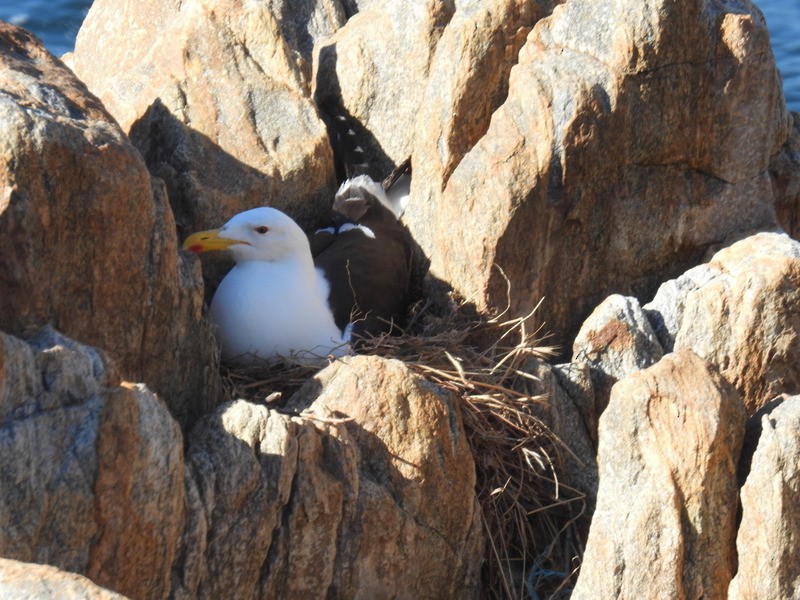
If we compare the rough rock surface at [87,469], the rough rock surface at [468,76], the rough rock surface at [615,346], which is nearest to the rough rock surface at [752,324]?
the rough rock surface at [615,346]

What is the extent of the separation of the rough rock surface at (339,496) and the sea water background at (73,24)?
31.9ft

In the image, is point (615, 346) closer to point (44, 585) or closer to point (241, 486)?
point (241, 486)

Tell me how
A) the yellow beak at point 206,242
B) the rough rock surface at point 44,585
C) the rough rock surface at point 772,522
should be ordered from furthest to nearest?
the yellow beak at point 206,242, the rough rock surface at point 772,522, the rough rock surface at point 44,585

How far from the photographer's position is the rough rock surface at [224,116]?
18.2ft

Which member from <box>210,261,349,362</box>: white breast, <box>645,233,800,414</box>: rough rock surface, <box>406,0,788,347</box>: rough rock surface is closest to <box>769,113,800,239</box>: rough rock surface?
<box>406,0,788,347</box>: rough rock surface

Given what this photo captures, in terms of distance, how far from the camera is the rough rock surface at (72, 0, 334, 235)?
554 centimetres

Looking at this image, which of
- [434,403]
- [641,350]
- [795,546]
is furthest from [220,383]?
[795,546]

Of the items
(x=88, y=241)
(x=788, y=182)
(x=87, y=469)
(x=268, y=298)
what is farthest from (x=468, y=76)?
(x=87, y=469)

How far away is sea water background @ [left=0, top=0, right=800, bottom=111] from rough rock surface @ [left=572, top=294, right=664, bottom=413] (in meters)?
8.75

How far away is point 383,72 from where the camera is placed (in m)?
5.97

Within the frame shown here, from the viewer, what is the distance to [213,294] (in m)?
5.56

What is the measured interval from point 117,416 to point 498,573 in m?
1.71

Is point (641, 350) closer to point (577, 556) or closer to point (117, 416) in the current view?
point (577, 556)

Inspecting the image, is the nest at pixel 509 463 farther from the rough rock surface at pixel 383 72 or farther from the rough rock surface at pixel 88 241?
the rough rock surface at pixel 383 72
